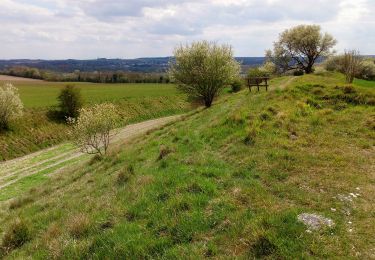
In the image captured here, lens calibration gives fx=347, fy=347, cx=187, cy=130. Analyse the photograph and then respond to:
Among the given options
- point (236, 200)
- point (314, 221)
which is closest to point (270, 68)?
point (236, 200)

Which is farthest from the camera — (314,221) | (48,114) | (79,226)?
(48,114)

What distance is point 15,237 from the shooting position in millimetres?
11359

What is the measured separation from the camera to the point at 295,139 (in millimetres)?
14938

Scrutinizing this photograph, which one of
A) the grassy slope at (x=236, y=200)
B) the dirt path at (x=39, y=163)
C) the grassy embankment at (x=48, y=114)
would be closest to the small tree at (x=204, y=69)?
the dirt path at (x=39, y=163)

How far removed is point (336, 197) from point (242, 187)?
2.62 metres

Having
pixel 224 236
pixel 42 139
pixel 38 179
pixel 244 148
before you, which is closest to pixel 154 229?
pixel 224 236

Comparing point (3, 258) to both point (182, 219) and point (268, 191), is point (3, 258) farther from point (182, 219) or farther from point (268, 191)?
point (268, 191)

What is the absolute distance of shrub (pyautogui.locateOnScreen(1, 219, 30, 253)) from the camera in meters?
11.1

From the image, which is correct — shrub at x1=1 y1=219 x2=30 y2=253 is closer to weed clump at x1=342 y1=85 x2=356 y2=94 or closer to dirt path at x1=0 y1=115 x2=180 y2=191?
weed clump at x1=342 y1=85 x2=356 y2=94

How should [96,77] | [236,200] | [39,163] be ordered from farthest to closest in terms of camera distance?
[96,77]
[39,163]
[236,200]

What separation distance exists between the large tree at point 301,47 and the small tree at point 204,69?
25885 millimetres

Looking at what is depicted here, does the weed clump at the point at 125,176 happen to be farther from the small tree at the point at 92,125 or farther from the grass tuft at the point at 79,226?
the small tree at the point at 92,125

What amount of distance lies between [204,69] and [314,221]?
34.8 m

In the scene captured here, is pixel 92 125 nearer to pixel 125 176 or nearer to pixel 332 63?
pixel 125 176
